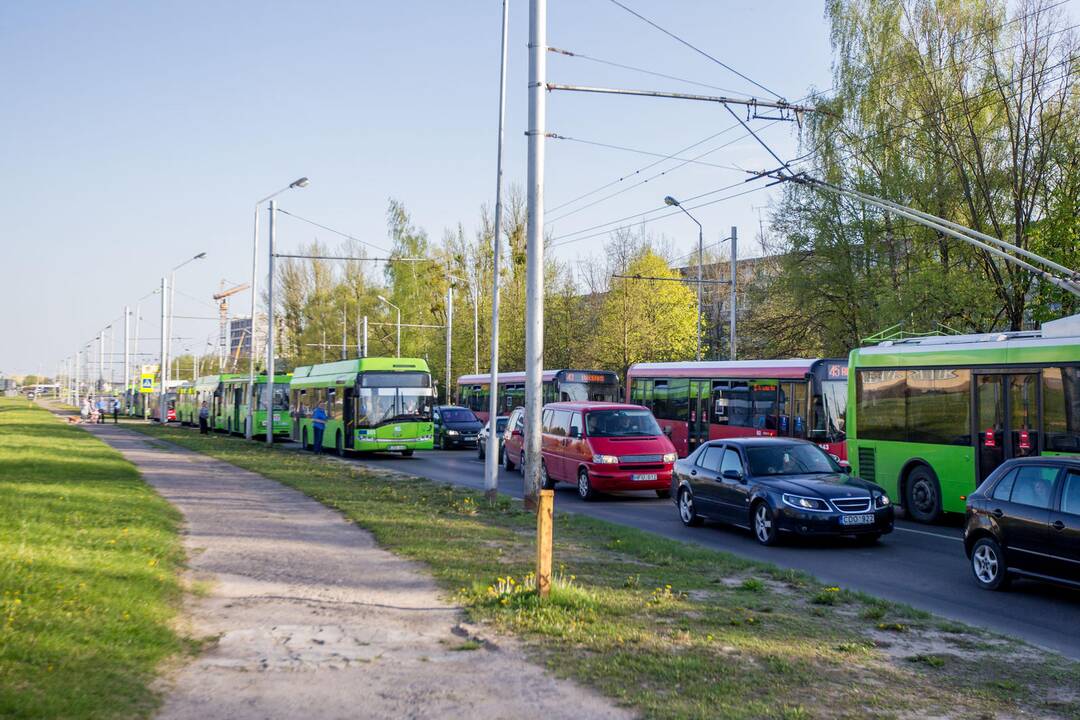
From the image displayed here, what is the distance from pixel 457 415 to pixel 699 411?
15002 millimetres

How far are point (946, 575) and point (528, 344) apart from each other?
24.0 ft

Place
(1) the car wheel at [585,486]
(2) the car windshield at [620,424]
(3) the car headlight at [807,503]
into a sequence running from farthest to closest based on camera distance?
(2) the car windshield at [620,424] < (1) the car wheel at [585,486] < (3) the car headlight at [807,503]

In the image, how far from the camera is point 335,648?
7.27 metres

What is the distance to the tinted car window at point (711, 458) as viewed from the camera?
50.2ft

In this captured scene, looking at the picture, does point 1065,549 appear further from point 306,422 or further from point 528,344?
point 306,422

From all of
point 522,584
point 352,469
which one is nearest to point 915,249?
point 352,469

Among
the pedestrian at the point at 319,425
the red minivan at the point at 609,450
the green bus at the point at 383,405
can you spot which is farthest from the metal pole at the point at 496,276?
the pedestrian at the point at 319,425

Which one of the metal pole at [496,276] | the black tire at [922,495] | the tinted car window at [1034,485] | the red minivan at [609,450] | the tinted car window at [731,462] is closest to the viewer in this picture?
the tinted car window at [1034,485]

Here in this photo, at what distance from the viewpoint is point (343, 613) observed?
27.7 ft

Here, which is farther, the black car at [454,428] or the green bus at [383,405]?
the black car at [454,428]

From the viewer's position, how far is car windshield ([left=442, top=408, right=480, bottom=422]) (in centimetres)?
4091

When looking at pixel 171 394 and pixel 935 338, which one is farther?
pixel 171 394

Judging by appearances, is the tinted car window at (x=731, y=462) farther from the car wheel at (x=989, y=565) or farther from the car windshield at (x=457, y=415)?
the car windshield at (x=457, y=415)

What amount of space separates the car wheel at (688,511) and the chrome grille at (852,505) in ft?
9.08
